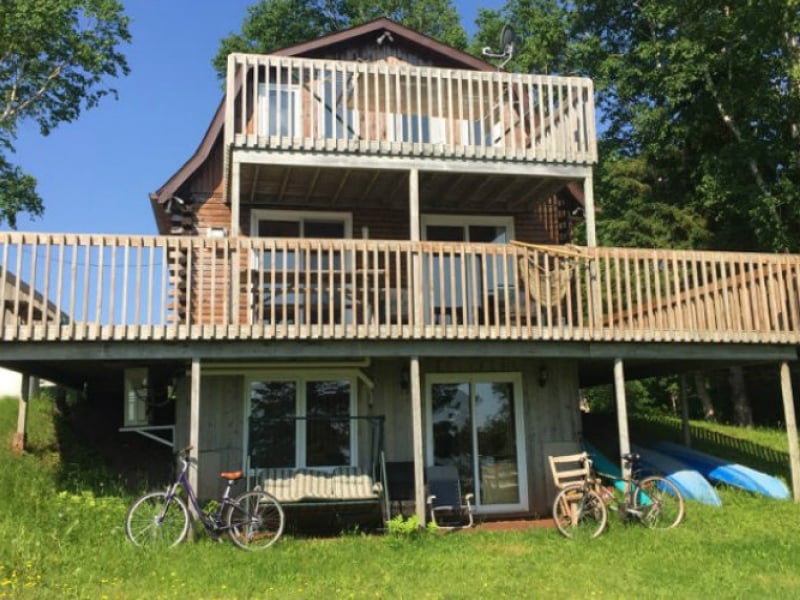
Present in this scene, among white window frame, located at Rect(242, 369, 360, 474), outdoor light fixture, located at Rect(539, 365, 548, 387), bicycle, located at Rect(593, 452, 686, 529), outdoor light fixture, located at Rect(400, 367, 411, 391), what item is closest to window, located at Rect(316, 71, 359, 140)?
white window frame, located at Rect(242, 369, 360, 474)

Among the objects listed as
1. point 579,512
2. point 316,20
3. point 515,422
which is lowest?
point 579,512

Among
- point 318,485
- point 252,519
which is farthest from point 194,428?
point 318,485

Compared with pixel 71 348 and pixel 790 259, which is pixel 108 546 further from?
pixel 790 259

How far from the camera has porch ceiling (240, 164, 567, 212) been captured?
40.5ft

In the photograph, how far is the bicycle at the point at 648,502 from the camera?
387 inches

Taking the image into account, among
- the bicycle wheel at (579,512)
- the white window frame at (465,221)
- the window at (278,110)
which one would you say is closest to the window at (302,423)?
the bicycle wheel at (579,512)

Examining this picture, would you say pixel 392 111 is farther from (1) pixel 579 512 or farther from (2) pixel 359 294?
(1) pixel 579 512

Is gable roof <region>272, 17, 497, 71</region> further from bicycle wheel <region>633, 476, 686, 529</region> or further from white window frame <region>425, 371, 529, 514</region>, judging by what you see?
bicycle wheel <region>633, 476, 686, 529</region>

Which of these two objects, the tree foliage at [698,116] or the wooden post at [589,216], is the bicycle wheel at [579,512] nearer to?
the wooden post at [589,216]

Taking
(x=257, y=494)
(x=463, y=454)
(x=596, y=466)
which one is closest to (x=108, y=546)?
(x=257, y=494)

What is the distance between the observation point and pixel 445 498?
10695 mm

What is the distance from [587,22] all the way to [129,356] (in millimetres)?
21186

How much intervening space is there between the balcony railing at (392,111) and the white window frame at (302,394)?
11.0 feet

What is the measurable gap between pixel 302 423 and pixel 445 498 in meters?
2.50
